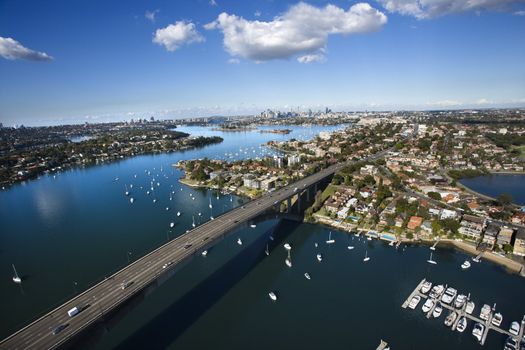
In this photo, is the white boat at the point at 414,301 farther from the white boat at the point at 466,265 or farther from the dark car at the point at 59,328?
the dark car at the point at 59,328

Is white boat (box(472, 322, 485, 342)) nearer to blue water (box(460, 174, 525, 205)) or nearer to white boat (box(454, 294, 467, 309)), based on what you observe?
white boat (box(454, 294, 467, 309))

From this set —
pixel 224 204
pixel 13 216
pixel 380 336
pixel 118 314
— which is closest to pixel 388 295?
pixel 380 336

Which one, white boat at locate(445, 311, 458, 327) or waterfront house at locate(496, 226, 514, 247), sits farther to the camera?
waterfront house at locate(496, 226, 514, 247)

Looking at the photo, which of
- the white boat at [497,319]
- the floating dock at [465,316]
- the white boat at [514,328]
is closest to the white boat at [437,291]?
the floating dock at [465,316]

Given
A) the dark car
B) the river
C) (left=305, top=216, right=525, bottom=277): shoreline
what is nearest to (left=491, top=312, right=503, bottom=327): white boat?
the river

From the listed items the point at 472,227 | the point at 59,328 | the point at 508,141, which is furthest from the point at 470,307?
the point at 508,141

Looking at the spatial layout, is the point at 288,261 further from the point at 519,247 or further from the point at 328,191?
the point at 519,247
